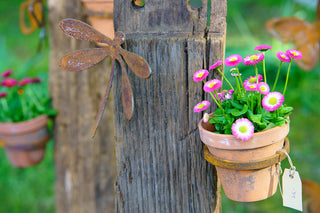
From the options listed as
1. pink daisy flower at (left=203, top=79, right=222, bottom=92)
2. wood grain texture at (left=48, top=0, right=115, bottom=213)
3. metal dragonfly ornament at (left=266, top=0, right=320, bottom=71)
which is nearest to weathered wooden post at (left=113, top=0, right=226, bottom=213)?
pink daisy flower at (left=203, top=79, right=222, bottom=92)

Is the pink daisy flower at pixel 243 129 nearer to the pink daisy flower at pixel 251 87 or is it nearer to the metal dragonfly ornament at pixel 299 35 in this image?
the pink daisy flower at pixel 251 87

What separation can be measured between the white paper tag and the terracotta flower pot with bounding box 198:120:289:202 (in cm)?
3

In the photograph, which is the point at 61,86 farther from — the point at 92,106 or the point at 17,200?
the point at 17,200

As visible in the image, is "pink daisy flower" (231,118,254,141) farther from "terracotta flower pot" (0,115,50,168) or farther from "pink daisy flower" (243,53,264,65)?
"terracotta flower pot" (0,115,50,168)

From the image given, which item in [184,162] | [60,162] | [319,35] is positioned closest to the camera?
[184,162]

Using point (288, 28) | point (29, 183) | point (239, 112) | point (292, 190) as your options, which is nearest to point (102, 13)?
point (239, 112)

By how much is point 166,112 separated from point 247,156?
10.6 inches

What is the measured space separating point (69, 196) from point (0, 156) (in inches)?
82.3

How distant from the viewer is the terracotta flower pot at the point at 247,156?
0.78m

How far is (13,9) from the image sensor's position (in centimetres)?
566

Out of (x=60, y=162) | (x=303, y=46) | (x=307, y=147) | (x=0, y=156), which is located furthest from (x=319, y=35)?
(x=0, y=156)

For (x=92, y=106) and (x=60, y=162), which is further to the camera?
(x=60, y=162)

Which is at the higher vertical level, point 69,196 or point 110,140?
point 110,140

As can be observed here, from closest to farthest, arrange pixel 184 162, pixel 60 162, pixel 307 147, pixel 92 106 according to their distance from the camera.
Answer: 1. pixel 184 162
2. pixel 92 106
3. pixel 60 162
4. pixel 307 147
